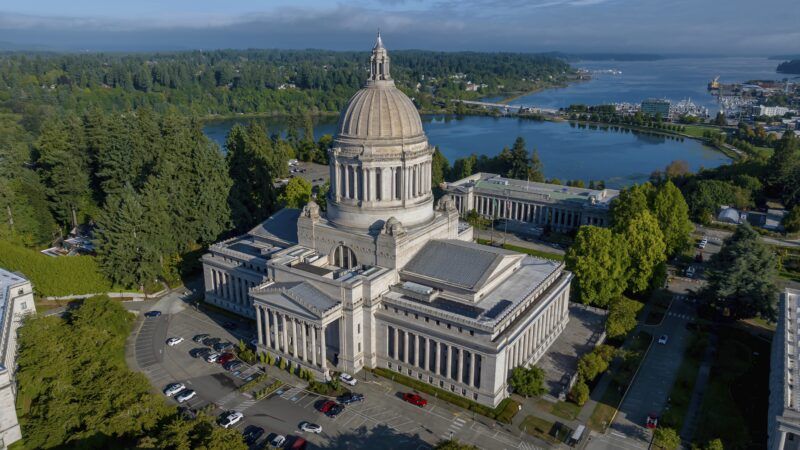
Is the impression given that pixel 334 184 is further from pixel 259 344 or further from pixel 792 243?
pixel 792 243

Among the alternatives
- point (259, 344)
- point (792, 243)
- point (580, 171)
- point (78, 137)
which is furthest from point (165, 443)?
point (580, 171)

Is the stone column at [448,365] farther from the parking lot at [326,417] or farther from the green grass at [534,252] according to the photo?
the green grass at [534,252]

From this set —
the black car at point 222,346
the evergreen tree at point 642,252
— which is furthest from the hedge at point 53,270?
the evergreen tree at point 642,252

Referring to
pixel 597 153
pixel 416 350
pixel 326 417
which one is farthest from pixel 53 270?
pixel 597 153

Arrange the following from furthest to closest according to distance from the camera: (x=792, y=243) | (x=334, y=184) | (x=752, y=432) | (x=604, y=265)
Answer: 1. (x=792, y=243)
2. (x=604, y=265)
3. (x=334, y=184)
4. (x=752, y=432)

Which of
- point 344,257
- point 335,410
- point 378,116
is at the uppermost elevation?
point 378,116

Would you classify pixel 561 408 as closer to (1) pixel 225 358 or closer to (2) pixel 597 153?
(1) pixel 225 358

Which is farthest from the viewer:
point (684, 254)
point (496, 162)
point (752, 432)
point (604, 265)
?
point (496, 162)
